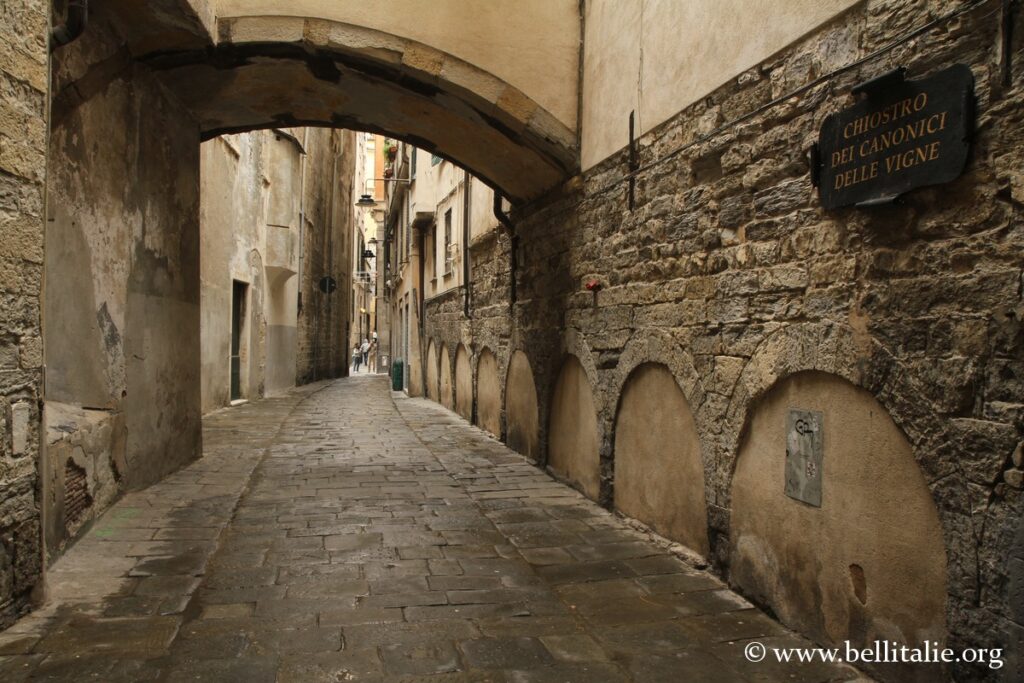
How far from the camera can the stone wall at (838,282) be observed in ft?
7.73

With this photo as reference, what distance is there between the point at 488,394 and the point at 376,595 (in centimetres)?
657

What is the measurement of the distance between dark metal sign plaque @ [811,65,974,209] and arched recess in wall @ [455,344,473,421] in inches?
331

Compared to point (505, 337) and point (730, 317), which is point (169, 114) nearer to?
point (505, 337)

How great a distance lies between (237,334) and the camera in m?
14.0

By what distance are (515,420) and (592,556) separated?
4181 mm

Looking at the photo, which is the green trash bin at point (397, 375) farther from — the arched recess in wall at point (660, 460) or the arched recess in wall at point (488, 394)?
the arched recess in wall at point (660, 460)

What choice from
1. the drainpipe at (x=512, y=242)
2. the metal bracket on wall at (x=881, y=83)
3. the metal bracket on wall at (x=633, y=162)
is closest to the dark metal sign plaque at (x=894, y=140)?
the metal bracket on wall at (x=881, y=83)

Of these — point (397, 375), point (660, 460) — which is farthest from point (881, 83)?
Answer: point (397, 375)

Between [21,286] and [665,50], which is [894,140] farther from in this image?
[21,286]

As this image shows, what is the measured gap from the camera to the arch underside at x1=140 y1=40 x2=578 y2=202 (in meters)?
5.93

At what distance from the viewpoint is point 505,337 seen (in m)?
8.98

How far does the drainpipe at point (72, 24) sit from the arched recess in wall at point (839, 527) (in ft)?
13.3

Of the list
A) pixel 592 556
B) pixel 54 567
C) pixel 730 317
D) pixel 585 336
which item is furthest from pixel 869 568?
pixel 54 567

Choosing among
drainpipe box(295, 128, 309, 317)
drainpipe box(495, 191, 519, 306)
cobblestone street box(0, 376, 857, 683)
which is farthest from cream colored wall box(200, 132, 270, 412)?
cobblestone street box(0, 376, 857, 683)
